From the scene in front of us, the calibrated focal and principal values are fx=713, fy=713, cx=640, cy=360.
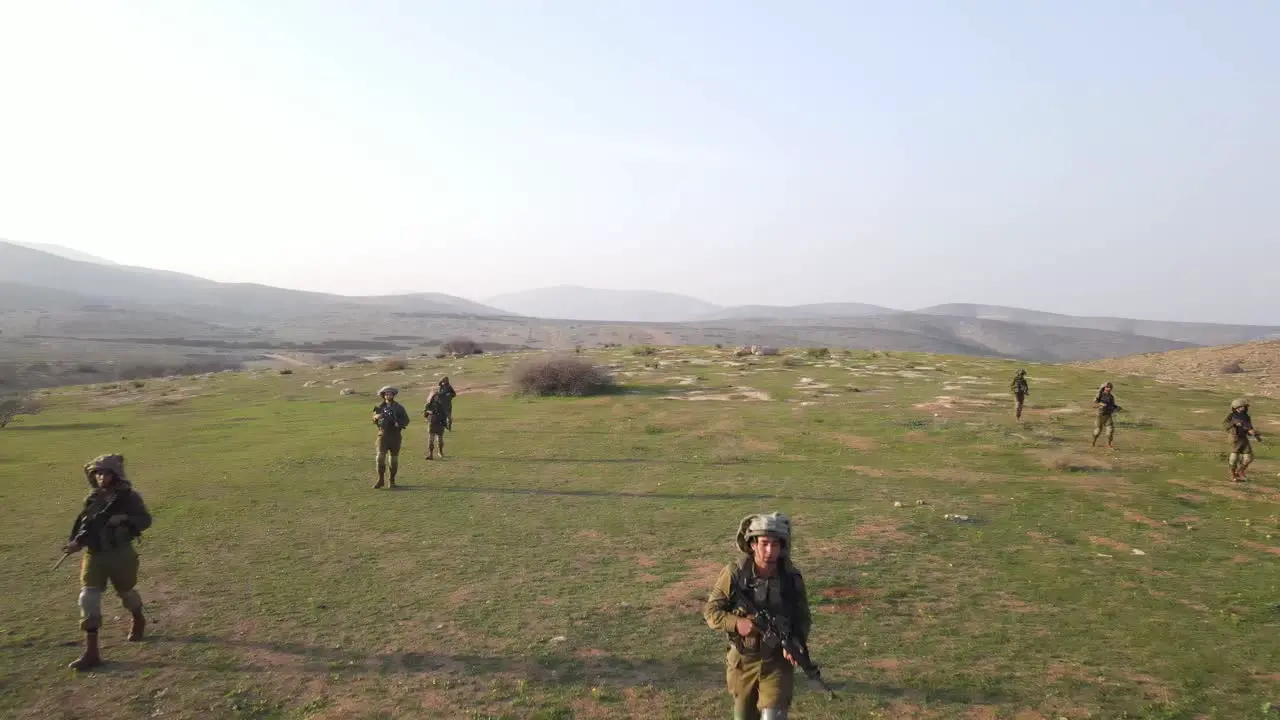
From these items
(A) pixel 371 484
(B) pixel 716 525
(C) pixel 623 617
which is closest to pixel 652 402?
(A) pixel 371 484

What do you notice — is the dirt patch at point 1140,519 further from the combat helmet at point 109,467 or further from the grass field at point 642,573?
the combat helmet at point 109,467

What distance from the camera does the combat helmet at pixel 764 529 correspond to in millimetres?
5125

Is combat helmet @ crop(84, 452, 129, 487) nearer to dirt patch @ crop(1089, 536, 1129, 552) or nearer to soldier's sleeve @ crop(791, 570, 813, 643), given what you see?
soldier's sleeve @ crop(791, 570, 813, 643)

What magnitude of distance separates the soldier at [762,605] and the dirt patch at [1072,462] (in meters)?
16.4

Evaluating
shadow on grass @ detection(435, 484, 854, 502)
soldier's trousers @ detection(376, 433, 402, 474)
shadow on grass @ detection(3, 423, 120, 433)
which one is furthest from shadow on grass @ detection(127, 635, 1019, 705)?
shadow on grass @ detection(3, 423, 120, 433)

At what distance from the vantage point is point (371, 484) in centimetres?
1742

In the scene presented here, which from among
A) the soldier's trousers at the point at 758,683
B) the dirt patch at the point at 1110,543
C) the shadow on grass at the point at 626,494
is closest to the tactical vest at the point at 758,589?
the soldier's trousers at the point at 758,683

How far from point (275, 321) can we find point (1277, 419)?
198347 mm

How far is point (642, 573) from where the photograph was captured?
10.9m

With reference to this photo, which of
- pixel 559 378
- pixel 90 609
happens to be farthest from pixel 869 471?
pixel 559 378

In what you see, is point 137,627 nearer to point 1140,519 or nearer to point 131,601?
point 131,601

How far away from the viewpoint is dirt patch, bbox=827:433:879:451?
22.1 metres

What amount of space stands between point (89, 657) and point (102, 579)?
796mm

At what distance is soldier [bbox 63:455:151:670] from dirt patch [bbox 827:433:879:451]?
18.7m
